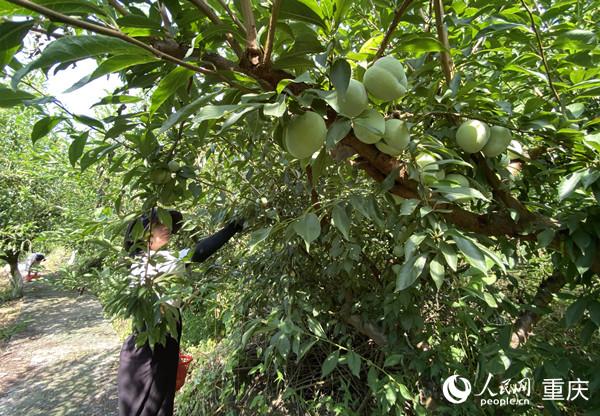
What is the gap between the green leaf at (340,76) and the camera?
0.54 m

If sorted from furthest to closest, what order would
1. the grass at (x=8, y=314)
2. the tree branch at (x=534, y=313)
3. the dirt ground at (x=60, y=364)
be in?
the grass at (x=8, y=314) → the dirt ground at (x=60, y=364) → the tree branch at (x=534, y=313)

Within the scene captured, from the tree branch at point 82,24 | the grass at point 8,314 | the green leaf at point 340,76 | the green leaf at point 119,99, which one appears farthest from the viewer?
the grass at point 8,314

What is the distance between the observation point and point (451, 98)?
2.57ft

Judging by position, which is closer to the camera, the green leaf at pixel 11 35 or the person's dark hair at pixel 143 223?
the green leaf at pixel 11 35

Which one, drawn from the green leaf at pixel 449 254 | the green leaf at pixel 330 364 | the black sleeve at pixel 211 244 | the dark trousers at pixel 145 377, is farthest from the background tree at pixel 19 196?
the green leaf at pixel 449 254

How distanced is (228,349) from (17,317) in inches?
259

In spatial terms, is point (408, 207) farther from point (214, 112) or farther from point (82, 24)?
point (82, 24)

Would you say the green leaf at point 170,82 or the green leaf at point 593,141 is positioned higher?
the green leaf at point 170,82

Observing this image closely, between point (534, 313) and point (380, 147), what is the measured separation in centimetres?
126

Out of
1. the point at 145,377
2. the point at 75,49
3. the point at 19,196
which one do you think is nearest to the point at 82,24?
the point at 75,49

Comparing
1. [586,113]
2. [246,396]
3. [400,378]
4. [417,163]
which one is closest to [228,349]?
[246,396]

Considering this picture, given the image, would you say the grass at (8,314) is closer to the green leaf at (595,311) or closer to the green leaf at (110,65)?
the green leaf at (110,65)

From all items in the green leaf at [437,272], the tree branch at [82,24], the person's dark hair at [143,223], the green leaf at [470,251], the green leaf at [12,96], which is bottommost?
the person's dark hair at [143,223]

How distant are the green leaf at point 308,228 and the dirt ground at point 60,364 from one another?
11.3 feet
